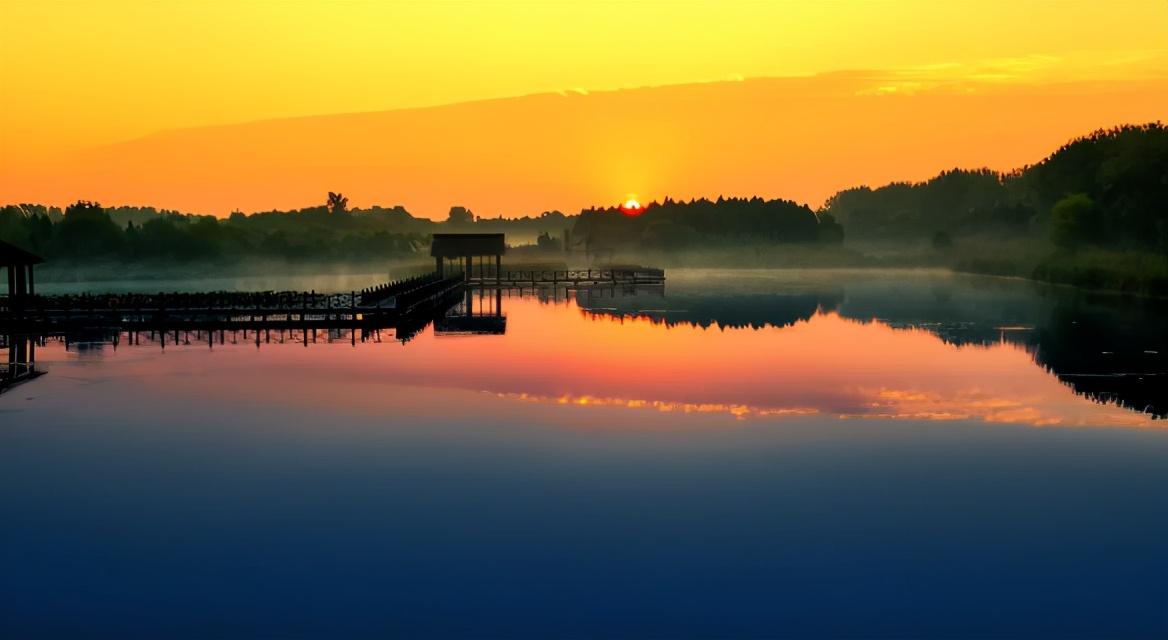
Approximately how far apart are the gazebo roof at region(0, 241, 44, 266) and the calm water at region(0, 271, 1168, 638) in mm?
9777

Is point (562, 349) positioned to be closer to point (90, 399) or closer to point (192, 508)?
point (90, 399)

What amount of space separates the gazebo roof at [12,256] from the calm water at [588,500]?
9777mm

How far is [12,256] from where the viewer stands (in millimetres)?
46375

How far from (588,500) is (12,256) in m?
36.7

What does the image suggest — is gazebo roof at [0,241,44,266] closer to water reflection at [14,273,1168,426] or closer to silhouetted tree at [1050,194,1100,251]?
water reflection at [14,273,1168,426]

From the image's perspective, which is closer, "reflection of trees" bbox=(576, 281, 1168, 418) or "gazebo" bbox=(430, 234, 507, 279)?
"reflection of trees" bbox=(576, 281, 1168, 418)

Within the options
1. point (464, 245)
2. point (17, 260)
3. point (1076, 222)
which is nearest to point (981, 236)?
point (1076, 222)

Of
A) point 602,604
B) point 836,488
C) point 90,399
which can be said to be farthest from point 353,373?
point 602,604

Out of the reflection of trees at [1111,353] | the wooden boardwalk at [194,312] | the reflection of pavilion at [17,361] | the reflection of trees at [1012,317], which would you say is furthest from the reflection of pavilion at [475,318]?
the reflection of trees at [1111,353]

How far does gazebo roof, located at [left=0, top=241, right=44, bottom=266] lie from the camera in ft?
150

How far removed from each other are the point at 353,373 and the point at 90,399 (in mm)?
8404

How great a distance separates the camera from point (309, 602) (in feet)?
47.4


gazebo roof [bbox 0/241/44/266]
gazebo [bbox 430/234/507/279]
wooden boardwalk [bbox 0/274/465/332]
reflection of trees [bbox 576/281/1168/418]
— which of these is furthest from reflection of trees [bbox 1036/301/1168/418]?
gazebo [bbox 430/234/507/279]

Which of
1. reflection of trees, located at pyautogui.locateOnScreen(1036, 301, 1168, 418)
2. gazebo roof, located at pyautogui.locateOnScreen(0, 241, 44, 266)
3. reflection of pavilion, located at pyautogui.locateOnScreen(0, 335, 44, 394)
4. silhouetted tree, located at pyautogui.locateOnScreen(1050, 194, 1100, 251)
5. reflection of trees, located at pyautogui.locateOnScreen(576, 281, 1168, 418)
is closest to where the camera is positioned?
reflection of trees, located at pyautogui.locateOnScreen(1036, 301, 1168, 418)
